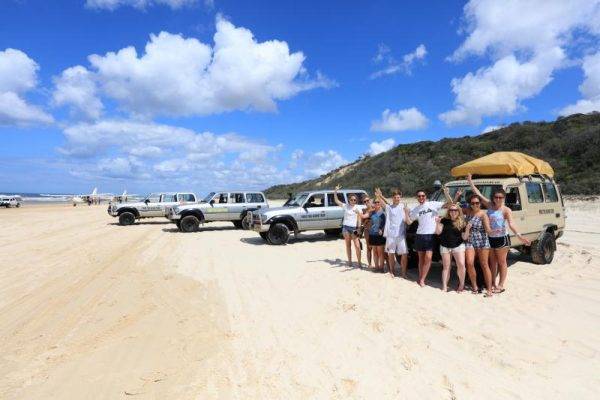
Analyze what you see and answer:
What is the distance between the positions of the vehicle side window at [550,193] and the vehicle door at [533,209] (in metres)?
0.24

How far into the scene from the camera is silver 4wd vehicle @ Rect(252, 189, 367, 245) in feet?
44.3

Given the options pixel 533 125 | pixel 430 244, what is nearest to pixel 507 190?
pixel 430 244

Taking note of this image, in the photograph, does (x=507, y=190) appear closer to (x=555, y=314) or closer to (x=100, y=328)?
(x=555, y=314)

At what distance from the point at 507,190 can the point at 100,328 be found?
7.43m

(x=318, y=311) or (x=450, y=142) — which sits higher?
(x=450, y=142)

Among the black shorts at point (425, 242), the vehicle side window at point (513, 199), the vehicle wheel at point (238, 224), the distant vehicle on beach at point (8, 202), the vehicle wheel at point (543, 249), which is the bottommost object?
the vehicle wheel at point (543, 249)

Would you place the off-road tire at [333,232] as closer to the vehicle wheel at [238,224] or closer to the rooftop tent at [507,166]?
the vehicle wheel at [238,224]

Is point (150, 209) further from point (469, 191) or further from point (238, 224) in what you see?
point (469, 191)

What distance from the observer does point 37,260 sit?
10.9 m

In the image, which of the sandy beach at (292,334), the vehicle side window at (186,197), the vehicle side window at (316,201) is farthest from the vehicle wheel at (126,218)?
the sandy beach at (292,334)

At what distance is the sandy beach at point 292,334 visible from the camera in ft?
13.3

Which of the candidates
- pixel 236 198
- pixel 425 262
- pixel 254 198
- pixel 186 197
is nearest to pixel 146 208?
pixel 186 197

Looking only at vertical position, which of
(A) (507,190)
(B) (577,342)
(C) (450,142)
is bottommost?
(B) (577,342)

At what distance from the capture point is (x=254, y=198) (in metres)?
18.8
